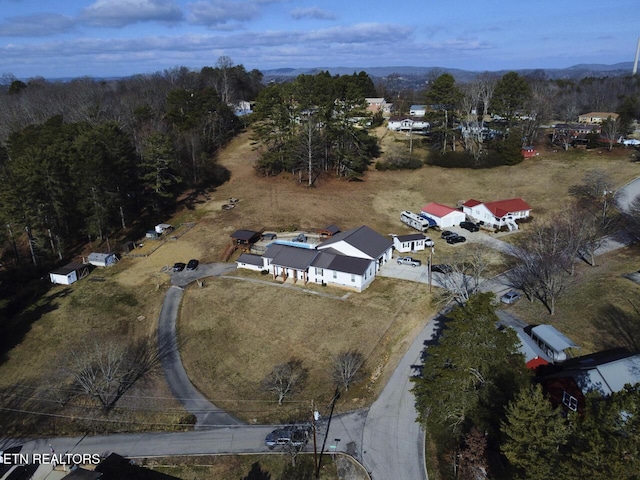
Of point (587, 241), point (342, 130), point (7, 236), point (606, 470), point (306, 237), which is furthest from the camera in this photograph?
point (342, 130)

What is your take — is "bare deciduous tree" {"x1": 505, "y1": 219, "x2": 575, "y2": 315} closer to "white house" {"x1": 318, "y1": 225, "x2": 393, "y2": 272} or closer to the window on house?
the window on house

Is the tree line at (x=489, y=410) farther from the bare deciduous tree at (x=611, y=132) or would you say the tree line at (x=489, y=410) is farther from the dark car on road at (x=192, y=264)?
the bare deciduous tree at (x=611, y=132)

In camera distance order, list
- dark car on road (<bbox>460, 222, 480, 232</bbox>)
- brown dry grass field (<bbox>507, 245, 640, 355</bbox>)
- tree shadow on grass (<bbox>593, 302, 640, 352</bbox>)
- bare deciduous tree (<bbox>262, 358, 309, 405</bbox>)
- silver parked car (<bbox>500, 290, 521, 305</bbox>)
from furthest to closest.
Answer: dark car on road (<bbox>460, 222, 480, 232</bbox>), silver parked car (<bbox>500, 290, 521, 305</bbox>), brown dry grass field (<bbox>507, 245, 640, 355</bbox>), tree shadow on grass (<bbox>593, 302, 640, 352</bbox>), bare deciduous tree (<bbox>262, 358, 309, 405</bbox>)

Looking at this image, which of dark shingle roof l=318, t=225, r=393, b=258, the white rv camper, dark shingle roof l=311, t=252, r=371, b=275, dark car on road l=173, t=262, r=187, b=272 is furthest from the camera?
the white rv camper

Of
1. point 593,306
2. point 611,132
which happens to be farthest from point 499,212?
point 611,132

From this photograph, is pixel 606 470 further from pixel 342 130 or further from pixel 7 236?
pixel 342 130

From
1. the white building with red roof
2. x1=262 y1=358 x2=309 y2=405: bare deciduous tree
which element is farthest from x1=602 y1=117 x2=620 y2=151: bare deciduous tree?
x1=262 y1=358 x2=309 y2=405: bare deciduous tree

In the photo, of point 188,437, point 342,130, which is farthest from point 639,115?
point 188,437
